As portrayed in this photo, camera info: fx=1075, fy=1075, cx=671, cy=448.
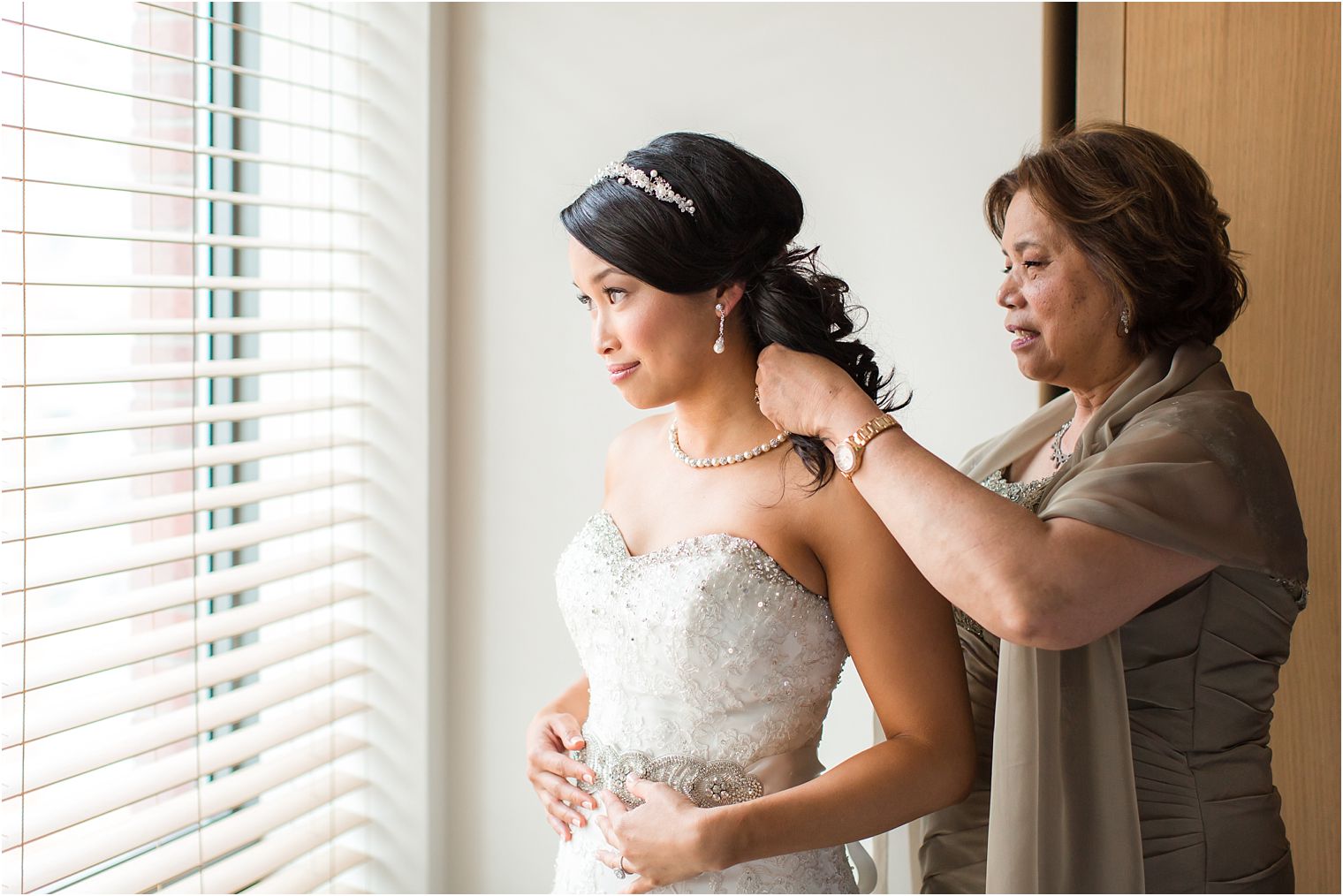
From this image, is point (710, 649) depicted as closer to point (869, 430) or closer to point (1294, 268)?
point (869, 430)

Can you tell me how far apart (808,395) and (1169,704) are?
58 cm

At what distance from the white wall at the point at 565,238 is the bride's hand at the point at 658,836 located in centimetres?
96

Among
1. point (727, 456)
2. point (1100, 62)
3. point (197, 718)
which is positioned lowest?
point (197, 718)

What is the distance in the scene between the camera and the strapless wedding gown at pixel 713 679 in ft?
4.41

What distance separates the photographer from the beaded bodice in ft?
4.41

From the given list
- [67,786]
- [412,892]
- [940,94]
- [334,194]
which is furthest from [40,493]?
[940,94]

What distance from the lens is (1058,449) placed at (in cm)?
159

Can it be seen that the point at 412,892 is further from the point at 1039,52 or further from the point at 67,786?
the point at 1039,52

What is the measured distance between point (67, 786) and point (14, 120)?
1269mm

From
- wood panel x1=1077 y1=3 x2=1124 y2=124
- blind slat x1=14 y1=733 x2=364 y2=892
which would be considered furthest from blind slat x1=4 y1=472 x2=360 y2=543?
wood panel x1=1077 y1=3 x2=1124 y2=124

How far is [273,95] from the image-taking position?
7.70 feet

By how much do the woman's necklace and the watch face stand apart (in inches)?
18.9

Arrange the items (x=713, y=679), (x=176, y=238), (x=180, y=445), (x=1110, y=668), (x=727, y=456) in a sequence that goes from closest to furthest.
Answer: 1. (x=1110, y=668)
2. (x=713, y=679)
3. (x=727, y=456)
4. (x=176, y=238)
5. (x=180, y=445)

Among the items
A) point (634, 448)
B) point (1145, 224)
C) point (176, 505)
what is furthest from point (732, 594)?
point (176, 505)
